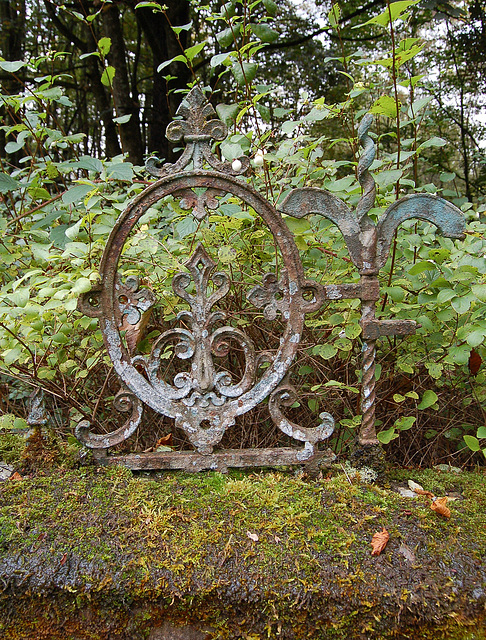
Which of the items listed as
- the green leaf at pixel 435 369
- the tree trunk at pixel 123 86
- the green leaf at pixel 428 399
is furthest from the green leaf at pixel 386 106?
the tree trunk at pixel 123 86

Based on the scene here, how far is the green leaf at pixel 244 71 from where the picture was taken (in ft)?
6.62

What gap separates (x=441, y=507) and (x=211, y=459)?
0.85 m

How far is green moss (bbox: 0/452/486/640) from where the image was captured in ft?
4.50

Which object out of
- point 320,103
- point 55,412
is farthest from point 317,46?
point 55,412

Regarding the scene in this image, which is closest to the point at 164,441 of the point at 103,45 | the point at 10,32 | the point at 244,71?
the point at 244,71

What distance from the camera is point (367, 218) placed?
5.82ft

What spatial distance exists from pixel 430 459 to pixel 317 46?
7.84 metres

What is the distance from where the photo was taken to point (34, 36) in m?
8.91

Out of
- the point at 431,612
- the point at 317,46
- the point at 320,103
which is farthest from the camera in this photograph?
the point at 317,46

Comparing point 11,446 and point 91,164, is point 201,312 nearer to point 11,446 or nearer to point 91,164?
point 91,164

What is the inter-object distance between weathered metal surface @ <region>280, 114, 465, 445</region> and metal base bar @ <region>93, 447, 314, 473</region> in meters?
0.52

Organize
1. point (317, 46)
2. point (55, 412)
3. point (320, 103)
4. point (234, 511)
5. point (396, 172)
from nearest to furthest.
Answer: point (234, 511) → point (396, 172) → point (320, 103) → point (55, 412) → point (317, 46)

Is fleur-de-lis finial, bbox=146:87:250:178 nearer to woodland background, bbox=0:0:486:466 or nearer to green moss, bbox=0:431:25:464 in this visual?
woodland background, bbox=0:0:486:466

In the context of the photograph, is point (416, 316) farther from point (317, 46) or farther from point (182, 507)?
point (317, 46)
